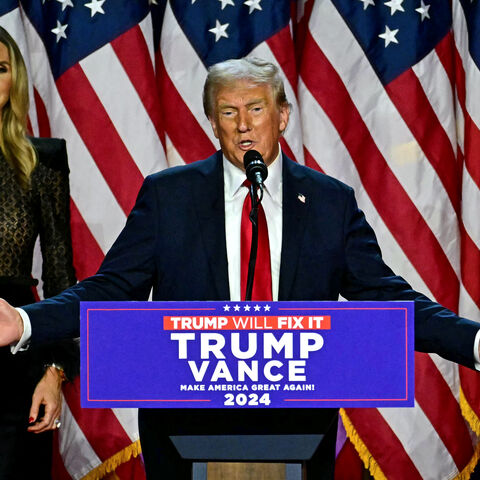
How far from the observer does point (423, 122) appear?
10.3 ft

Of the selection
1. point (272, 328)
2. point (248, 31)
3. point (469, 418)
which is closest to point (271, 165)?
point (272, 328)

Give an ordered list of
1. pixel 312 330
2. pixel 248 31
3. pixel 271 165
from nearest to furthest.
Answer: pixel 312 330 → pixel 271 165 → pixel 248 31

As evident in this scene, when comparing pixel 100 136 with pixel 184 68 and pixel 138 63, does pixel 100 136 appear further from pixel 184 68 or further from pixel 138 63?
pixel 184 68

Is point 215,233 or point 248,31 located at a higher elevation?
point 248,31

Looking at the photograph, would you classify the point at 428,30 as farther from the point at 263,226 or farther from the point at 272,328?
the point at 272,328

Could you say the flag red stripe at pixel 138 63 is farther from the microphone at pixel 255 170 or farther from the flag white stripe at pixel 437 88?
the microphone at pixel 255 170

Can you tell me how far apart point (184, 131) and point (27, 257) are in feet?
3.94

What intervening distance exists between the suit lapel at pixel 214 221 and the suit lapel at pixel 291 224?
0.11 meters

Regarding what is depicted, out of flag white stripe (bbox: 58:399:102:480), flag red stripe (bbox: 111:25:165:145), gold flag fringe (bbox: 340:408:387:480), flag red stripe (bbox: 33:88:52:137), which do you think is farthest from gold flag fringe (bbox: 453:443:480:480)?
flag red stripe (bbox: 33:88:52:137)

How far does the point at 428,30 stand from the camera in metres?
3.15

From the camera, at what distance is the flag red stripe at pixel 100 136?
3016 millimetres

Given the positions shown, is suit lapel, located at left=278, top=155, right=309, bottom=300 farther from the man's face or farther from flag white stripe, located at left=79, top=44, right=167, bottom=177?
flag white stripe, located at left=79, top=44, right=167, bottom=177

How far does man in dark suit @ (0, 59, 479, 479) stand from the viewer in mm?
1528

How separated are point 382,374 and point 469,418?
82.0 inches
